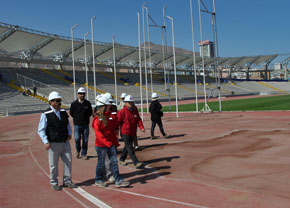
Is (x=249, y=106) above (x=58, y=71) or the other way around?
the other way around

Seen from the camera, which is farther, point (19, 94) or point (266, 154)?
point (19, 94)

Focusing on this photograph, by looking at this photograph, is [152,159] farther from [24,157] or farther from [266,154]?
[24,157]

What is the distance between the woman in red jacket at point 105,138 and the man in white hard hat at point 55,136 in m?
0.61

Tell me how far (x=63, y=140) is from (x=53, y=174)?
0.68 metres

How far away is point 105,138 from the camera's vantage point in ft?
19.2

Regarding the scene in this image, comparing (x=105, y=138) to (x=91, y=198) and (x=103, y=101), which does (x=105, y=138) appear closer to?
(x=103, y=101)

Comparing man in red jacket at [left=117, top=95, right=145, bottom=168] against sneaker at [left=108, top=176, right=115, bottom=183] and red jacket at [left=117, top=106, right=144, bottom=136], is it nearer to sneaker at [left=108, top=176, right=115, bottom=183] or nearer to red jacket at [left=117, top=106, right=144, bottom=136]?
red jacket at [left=117, top=106, right=144, bottom=136]

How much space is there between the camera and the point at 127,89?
55.8 metres

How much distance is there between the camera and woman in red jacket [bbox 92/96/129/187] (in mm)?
5801

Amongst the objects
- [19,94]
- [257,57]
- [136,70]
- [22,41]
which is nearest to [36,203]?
[19,94]

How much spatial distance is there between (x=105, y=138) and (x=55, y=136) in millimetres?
957

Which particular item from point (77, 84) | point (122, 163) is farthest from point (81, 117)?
point (77, 84)

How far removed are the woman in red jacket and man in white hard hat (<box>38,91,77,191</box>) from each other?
2.00ft

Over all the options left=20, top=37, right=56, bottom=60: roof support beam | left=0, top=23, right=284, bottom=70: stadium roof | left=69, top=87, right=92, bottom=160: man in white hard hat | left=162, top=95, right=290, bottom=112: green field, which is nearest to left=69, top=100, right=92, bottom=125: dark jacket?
left=69, top=87, right=92, bottom=160: man in white hard hat
